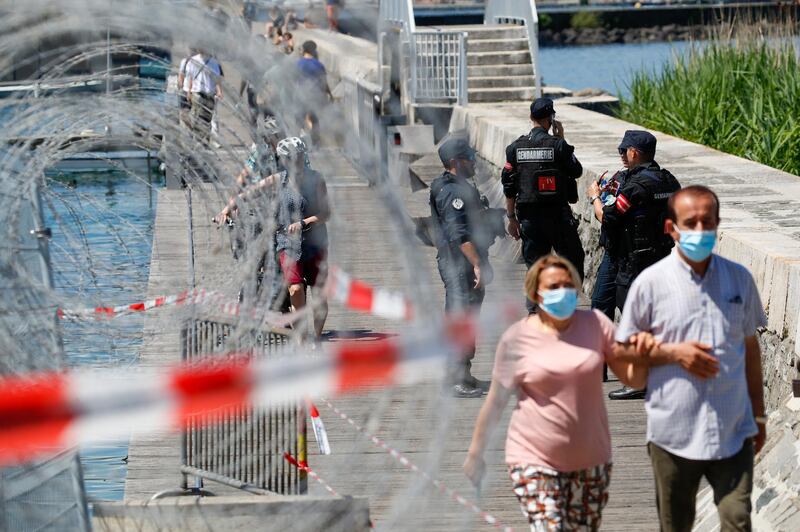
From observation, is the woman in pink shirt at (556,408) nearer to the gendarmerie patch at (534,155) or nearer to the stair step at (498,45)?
A: the gendarmerie patch at (534,155)

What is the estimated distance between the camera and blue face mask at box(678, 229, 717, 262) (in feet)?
17.5

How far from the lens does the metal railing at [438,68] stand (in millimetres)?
20812

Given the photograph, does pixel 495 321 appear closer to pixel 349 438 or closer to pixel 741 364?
pixel 741 364

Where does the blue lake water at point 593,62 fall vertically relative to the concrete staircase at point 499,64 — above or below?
below

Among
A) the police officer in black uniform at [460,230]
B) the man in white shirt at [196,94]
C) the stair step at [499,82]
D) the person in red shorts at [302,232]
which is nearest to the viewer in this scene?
the man in white shirt at [196,94]

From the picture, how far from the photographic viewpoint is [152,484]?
25.5 feet

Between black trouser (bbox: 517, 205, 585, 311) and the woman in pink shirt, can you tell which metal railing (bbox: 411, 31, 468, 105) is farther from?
the woman in pink shirt

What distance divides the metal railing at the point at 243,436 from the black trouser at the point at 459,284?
181 cm

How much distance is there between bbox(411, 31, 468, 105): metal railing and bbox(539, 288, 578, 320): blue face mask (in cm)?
1541

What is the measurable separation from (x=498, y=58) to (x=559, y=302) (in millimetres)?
17231

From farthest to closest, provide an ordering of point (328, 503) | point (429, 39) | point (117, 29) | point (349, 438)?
point (429, 39) < point (349, 438) < point (328, 503) < point (117, 29)

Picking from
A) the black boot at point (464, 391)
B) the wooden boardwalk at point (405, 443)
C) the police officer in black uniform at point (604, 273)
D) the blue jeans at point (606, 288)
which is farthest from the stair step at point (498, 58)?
the black boot at point (464, 391)

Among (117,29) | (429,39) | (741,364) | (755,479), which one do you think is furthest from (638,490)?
(429,39)

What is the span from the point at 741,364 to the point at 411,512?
2462 mm
